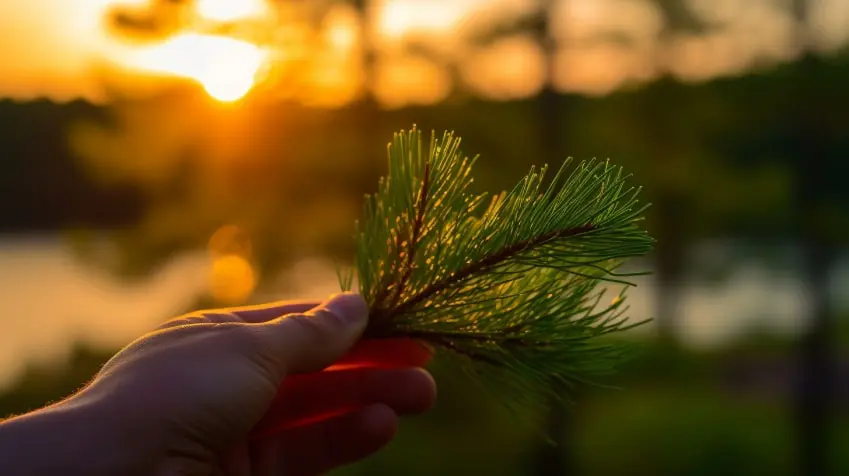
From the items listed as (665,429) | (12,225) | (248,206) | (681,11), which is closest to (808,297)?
(665,429)

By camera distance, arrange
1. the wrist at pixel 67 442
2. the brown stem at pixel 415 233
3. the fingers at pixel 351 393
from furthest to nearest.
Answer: the fingers at pixel 351 393 < the brown stem at pixel 415 233 < the wrist at pixel 67 442

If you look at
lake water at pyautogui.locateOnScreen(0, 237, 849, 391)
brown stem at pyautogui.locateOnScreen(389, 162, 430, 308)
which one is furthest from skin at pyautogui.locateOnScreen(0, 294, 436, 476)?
lake water at pyautogui.locateOnScreen(0, 237, 849, 391)

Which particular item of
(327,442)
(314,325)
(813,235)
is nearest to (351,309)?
(314,325)

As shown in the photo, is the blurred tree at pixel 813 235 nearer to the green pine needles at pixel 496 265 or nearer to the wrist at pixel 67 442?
the green pine needles at pixel 496 265

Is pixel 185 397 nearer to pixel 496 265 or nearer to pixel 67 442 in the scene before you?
pixel 67 442

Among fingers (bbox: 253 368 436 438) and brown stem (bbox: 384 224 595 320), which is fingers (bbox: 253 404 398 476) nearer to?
fingers (bbox: 253 368 436 438)

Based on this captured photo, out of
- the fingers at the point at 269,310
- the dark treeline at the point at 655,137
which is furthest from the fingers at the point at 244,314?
the dark treeline at the point at 655,137
